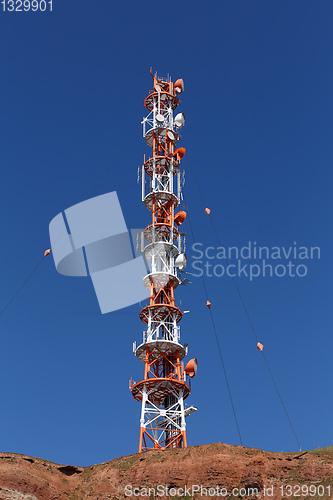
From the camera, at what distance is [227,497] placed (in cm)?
3997

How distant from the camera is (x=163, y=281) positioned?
6462 cm

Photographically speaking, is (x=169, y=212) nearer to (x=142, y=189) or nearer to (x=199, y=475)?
(x=142, y=189)

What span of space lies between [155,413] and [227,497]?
17.6 metres

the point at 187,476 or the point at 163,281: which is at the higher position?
the point at 163,281

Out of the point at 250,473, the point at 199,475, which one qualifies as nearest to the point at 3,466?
the point at 199,475

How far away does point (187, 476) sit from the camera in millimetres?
41406

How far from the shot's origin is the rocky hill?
39688 mm

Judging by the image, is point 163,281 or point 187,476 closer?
point 187,476

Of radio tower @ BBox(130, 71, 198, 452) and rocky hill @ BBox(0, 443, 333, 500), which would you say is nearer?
rocky hill @ BBox(0, 443, 333, 500)

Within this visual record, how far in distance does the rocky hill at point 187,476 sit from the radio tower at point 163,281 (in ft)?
37.5

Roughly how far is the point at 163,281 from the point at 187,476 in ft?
87.0

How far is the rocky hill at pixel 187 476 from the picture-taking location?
39688mm

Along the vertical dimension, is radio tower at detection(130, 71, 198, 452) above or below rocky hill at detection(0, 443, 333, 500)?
above

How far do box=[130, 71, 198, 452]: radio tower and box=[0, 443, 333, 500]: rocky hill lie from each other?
1142 cm
